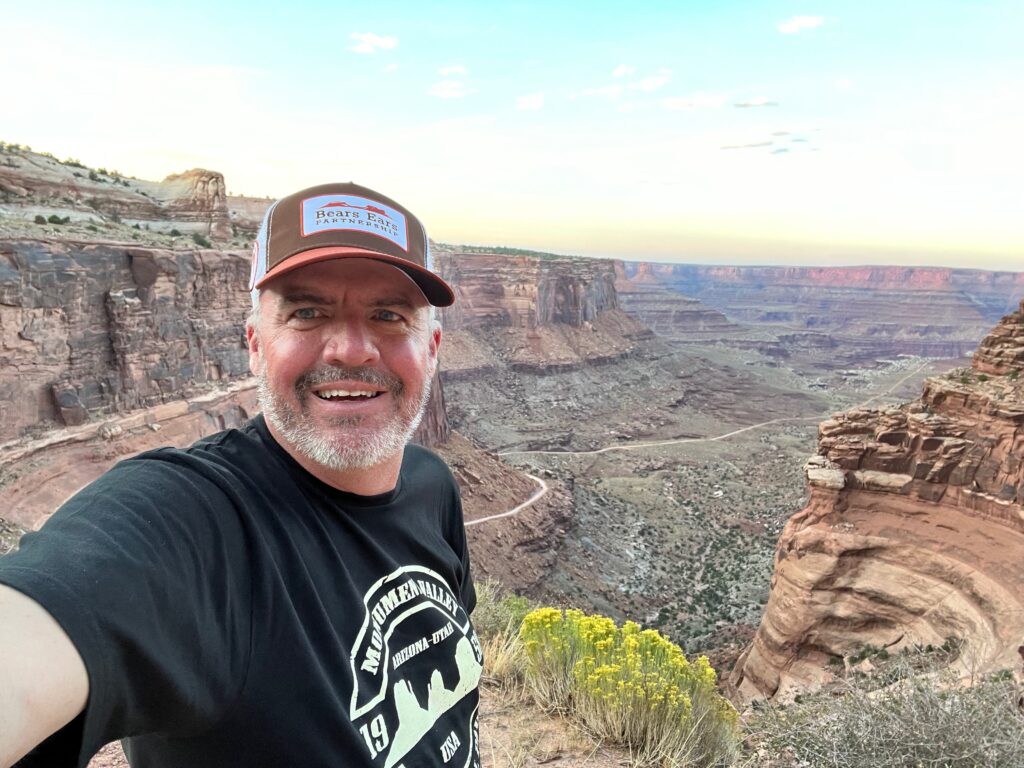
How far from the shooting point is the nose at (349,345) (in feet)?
6.81

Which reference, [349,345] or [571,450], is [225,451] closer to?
[349,345]

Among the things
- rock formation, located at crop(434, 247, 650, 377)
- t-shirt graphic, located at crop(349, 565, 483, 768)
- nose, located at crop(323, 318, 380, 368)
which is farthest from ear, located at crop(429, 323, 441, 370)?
rock formation, located at crop(434, 247, 650, 377)

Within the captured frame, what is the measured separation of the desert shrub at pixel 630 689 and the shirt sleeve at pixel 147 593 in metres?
3.66

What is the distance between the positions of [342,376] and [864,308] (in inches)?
7216

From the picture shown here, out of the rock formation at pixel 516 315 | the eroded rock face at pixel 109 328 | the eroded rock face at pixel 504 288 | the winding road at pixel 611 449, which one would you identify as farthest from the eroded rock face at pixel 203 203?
the eroded rock face at pixel 504 288

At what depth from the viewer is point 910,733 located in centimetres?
373

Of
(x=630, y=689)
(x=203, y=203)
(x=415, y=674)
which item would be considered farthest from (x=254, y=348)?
(x=203, y=203)

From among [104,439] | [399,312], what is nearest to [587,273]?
[104,439]

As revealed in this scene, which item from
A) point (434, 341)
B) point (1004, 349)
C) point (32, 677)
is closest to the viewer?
point (32, 677)

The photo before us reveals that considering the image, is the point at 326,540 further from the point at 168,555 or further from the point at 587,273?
the point at 587,273

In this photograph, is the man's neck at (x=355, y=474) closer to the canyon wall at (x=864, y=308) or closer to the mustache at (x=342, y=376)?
the mustache at (x=342, y=376)

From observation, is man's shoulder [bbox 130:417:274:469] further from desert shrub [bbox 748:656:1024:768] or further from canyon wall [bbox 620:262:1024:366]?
canyon wall [bbox 620:262:1024:366]

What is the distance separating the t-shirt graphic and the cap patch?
Result: 3.92 ft

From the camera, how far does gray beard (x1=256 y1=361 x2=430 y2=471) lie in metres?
2.03
